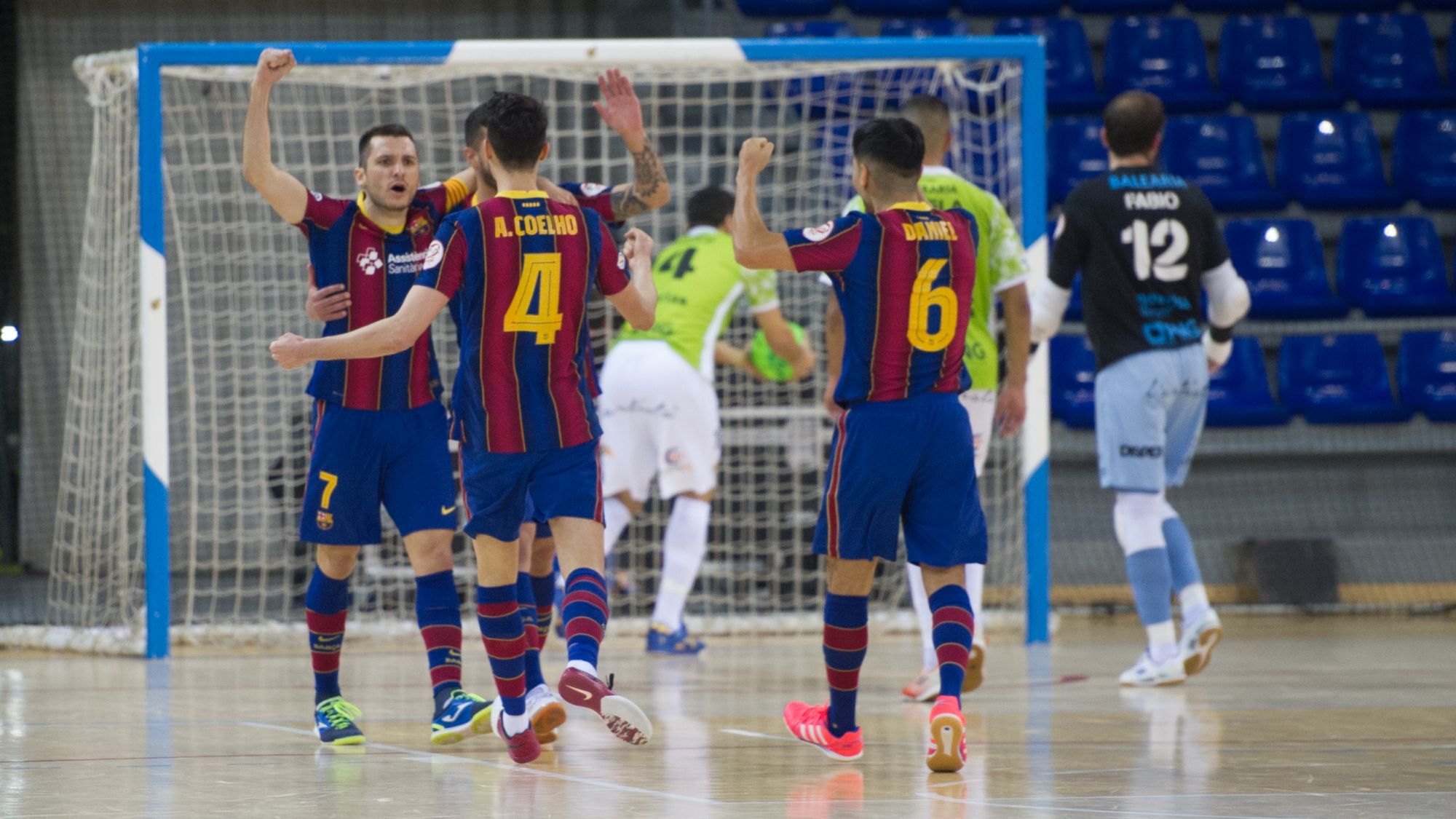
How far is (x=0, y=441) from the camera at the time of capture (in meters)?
11.9

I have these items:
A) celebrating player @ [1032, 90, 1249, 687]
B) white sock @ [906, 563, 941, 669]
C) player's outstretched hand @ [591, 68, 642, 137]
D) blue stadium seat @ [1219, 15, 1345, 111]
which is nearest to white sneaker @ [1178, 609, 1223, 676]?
celebrating player @ [1032, 90, 1249, 687]

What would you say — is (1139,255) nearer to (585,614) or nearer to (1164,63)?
(585,614)

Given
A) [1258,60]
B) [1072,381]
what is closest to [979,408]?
[1072,381]

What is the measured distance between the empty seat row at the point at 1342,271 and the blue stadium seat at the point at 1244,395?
1.44 feet

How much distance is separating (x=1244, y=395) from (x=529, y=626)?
6477mm

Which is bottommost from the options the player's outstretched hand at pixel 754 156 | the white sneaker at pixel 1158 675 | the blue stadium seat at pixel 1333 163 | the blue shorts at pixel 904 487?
the white sneaker at pixel 1158 675

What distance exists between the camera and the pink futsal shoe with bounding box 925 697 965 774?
4.11 m

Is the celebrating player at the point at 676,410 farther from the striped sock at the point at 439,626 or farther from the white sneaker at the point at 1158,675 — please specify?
the striped sock at the point at 439,626

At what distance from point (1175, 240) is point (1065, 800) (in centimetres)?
324

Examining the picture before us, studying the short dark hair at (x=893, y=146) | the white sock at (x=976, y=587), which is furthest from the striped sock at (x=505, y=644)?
the white sock at (x=976, y=587)

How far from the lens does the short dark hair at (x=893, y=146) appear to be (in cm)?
449

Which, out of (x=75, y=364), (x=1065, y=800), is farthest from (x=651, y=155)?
(x=75, y=364)

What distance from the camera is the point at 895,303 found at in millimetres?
4445

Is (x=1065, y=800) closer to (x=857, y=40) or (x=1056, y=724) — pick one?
(x=1056, y=724)
